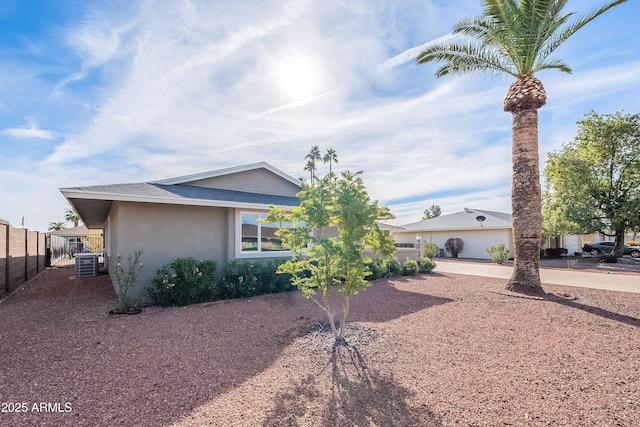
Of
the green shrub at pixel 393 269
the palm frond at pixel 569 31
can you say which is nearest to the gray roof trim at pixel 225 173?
the green shrub at pixel 393 269

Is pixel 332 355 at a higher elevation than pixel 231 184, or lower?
lower

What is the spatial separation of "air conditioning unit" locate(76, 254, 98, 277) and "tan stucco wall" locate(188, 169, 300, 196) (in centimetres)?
710

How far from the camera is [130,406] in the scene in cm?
349

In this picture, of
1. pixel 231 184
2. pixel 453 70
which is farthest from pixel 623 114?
pixel 231 184

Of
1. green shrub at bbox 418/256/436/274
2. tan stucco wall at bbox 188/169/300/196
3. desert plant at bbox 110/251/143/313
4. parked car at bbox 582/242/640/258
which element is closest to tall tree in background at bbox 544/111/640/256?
parked car at bbox 582/242/640/258

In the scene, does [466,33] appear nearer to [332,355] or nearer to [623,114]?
[332,355]

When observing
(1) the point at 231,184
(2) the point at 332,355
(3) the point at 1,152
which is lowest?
(2) the point at 332,355

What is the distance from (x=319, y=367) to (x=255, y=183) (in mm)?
10543

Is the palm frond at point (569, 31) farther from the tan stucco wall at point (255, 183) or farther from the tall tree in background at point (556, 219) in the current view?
the tall tree in background at point (556, 219)

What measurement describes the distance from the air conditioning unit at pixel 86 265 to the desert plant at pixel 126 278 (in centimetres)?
802

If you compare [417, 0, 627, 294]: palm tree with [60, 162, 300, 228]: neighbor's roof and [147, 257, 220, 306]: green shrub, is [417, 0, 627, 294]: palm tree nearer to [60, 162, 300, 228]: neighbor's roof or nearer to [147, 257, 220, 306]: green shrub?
[60, 162, 300, 228]: neighbor's roof

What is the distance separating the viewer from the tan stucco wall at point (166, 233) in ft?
29.4

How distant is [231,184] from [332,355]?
9.90 meters

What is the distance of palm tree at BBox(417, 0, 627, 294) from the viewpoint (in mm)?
9500
